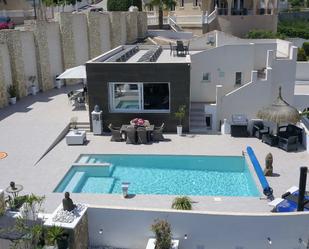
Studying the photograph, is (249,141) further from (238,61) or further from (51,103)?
(51,103)

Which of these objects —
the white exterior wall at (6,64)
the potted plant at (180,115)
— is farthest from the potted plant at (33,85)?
the potted plant at (180,115)

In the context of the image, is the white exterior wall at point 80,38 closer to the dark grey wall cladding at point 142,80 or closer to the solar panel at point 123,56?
the solar panel at point 123,56

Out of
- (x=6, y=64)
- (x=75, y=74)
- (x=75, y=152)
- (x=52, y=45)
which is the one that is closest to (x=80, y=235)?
(x=75, y=152)

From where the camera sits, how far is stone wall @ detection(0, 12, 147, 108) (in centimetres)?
2805

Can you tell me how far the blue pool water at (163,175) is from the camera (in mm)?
16562

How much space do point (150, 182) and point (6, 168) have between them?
6646mm

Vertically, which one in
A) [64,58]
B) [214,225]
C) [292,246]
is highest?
[64,58]

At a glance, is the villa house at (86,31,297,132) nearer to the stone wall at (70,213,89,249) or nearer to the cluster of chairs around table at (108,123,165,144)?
the cluster of chairs around table at (108,123,165,144)

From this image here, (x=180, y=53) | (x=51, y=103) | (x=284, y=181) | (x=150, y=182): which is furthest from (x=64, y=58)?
(x=284, y=181)

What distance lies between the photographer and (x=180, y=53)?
27.1m

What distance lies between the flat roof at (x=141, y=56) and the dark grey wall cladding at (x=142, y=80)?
3.54 ft

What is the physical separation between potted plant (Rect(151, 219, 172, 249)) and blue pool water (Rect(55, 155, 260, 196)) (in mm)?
3993

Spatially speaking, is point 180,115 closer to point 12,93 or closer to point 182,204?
point 182,204

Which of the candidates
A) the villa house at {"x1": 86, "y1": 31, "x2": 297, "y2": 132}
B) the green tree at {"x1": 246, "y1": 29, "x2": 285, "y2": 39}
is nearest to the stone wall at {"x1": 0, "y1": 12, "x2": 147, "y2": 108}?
the villa house at {"x1": 86, "y1": 31, "x2": 297, "y2": 132}
